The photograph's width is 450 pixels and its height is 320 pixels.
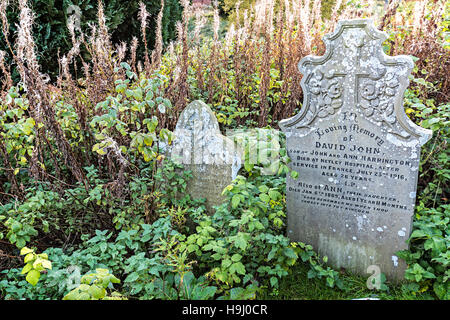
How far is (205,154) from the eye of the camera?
3.40 meters

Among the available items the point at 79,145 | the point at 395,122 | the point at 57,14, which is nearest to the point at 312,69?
the point at 395,122

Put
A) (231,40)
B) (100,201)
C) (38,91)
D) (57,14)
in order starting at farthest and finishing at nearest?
(57,14) < (231,40) < (100,201) < (38,91)

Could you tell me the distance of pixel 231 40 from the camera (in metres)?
5.04

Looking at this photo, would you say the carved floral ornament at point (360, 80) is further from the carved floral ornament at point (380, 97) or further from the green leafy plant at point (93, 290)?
the green leafy plant at point (93, 290)

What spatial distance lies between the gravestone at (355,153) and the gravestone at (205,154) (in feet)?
1.85

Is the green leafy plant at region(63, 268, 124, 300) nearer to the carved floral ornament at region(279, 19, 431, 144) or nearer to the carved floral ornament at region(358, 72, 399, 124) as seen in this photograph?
the carved floral ornament at region(279, 19, 431, 144)

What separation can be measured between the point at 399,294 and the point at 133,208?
7.35ft

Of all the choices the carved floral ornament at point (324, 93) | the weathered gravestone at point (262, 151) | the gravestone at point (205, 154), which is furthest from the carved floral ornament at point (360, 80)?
the gravestone at point (205, 154)

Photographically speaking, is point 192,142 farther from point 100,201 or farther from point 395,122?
point 395,122

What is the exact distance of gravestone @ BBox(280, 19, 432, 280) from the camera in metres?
2.69

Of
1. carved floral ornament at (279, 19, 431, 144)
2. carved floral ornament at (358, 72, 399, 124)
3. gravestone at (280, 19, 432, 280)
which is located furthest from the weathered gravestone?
carved floral ornament at (358, 72, 399, 124)

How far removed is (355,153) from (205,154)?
132 centimetres

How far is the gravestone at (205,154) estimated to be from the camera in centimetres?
332

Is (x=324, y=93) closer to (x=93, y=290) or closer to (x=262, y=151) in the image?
(x=262, y=151)
